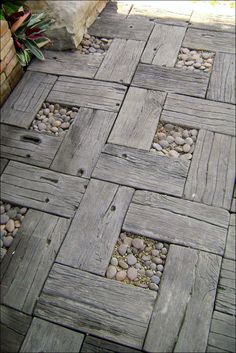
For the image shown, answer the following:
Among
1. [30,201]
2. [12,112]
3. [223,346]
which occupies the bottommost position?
[223,346]

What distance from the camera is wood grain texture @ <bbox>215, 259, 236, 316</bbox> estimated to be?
1718mm

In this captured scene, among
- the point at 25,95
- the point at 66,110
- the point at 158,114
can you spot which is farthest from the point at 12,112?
the point at 158,114

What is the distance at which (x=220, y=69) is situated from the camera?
270cm

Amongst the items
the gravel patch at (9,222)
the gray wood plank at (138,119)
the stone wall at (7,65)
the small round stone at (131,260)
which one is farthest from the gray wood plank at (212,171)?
the stone wall at (7,65)

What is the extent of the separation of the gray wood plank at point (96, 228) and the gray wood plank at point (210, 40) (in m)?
1.47

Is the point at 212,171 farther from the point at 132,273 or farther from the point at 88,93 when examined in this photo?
the point at 88,93

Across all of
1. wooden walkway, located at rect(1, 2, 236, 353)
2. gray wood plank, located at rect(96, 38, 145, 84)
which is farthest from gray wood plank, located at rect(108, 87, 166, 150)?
gray wood plank, located at rect(96, 38, 145, 84)

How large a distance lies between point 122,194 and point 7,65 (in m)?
1.35

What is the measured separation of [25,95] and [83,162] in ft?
2.72

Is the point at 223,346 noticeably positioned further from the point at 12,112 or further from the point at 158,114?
the point at 12,112

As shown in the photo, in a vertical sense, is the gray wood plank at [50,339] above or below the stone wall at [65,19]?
below

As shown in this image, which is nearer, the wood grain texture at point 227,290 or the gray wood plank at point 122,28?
the wood grain texture at point 227,290

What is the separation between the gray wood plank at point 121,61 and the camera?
2.72m

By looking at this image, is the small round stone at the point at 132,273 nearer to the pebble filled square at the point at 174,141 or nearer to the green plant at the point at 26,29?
the pebble filled square at the point at 174,141
